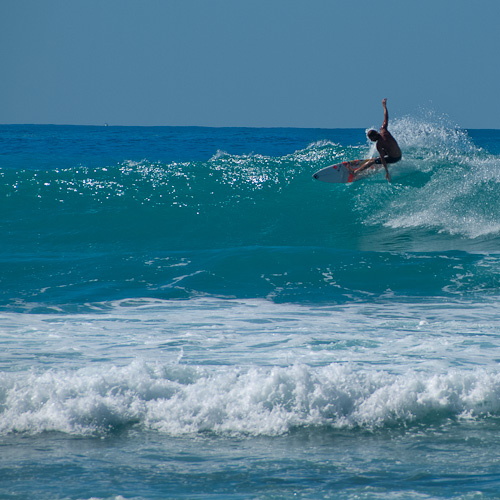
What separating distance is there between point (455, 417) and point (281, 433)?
4.09 ft

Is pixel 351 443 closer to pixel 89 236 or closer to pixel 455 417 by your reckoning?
pixel 455 417

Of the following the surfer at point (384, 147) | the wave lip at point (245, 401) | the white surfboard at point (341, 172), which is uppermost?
the surfer at point (384, 147)

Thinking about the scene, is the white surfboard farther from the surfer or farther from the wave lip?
the wave lip

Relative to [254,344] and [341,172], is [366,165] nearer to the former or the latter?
[341,172]

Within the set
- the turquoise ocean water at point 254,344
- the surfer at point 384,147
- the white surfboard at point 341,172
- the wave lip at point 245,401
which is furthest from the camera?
the white surfboard at point 341,172

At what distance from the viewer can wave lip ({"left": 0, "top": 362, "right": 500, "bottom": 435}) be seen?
4188mm

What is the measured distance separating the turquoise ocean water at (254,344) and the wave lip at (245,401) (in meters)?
0.02

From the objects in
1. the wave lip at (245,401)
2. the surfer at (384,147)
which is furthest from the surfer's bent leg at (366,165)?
the wave lip at (245,401)

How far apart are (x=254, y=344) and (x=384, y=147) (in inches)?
304

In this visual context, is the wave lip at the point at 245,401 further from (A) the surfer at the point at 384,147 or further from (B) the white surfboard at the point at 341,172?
(B) the white surfboard at the point at 341,172

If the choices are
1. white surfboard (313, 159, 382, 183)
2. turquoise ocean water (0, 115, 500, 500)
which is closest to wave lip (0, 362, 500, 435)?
turquoise ocean water (0, 115, 500, 500)

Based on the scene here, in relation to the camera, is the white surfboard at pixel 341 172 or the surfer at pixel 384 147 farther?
the white surfboard at pixel 341 172

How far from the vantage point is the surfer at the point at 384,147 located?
38.3ft

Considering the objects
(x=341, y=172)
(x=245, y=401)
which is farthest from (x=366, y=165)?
(x=245, y=401)
